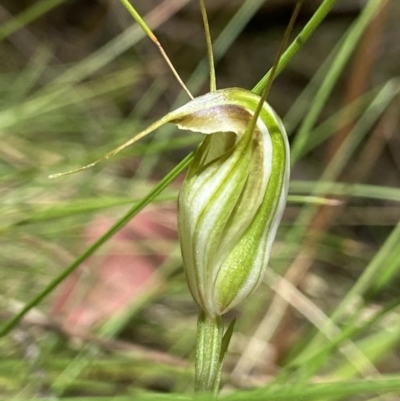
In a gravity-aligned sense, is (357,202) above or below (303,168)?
below

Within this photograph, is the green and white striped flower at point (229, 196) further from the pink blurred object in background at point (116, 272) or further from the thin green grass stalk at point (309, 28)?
the pink blurred object in background at point (116, 272)

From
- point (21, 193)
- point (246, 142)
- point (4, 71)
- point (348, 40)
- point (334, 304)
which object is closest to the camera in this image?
point (246, 142)

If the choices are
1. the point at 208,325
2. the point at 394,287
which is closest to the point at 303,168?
the point at 394,287

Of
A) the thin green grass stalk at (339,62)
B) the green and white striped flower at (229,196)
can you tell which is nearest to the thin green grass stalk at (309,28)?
the green and white striped flower at (229,196)

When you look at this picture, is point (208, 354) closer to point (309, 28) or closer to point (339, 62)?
point (309, 28)

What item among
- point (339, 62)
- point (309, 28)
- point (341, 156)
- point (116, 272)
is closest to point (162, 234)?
point (116, 272)

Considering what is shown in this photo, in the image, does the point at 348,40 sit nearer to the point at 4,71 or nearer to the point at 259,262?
the point at 259,262

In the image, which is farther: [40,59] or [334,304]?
[40,59]

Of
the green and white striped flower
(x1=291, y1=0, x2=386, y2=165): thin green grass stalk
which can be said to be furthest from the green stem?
(x1=291, y1=0, x2=386, y2=165): thin green grass stalk
